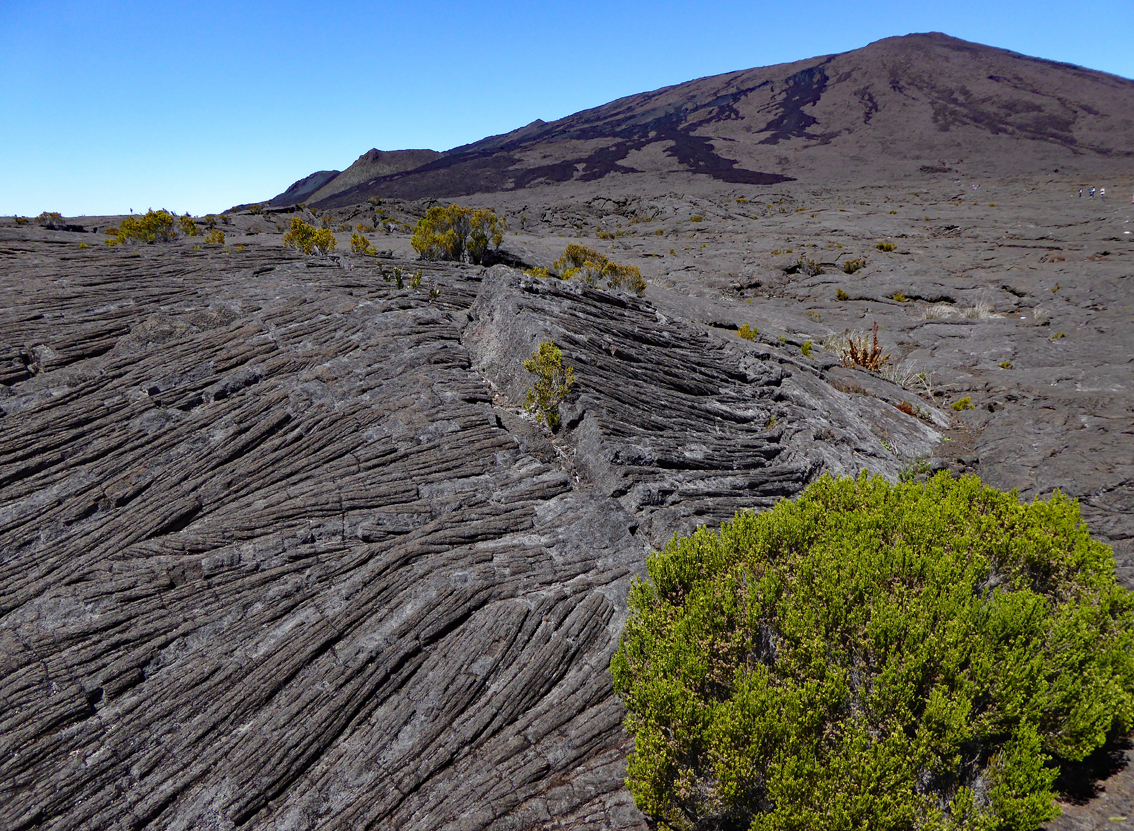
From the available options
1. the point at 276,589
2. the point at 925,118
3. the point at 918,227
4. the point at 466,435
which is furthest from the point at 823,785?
the point at 925,118

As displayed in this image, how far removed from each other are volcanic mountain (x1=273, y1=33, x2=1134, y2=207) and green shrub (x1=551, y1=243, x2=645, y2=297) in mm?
69383

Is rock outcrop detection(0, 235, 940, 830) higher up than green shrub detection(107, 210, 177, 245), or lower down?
lower down

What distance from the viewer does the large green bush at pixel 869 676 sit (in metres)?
3.92

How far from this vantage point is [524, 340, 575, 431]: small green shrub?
9.11 meters

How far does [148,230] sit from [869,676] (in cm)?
2282

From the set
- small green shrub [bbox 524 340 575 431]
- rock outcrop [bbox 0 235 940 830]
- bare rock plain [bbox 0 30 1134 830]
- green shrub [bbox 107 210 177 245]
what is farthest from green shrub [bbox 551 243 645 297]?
green shrub [bbox 107 210 177 245]

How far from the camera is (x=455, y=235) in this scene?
19.2 m

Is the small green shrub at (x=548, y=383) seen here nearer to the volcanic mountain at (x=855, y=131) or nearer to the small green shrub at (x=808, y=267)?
the small green shrub at (x=808, y=267)

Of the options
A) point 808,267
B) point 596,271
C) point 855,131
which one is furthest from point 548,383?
point 855,131

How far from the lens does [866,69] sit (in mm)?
134500

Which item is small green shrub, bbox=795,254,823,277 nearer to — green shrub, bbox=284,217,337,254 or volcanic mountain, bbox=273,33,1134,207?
green shrub, bbox=284,217,337,254

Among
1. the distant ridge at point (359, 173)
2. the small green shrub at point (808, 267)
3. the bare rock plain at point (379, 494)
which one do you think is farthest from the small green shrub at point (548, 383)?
the distant ridge at point (359, 173)

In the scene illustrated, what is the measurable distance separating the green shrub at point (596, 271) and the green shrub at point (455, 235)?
2750 mm

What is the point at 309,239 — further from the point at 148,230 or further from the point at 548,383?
the point at 548,383
